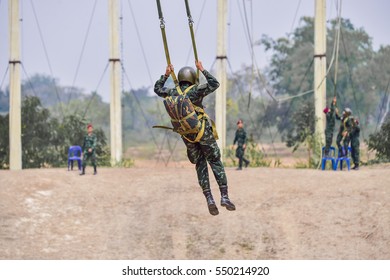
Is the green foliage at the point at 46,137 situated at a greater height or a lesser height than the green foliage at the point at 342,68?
lesser

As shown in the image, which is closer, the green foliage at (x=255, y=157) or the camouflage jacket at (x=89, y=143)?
the camouflage jacket at (x=89, y=143)

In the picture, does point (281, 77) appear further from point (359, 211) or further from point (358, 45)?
point (359, 211)

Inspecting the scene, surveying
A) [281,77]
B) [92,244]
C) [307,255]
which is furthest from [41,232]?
[281,77]

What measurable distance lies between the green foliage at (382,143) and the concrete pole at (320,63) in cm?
335

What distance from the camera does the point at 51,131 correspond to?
3073 centimetres

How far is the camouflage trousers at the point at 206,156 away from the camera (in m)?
9.77

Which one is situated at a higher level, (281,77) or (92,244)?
(281,77)

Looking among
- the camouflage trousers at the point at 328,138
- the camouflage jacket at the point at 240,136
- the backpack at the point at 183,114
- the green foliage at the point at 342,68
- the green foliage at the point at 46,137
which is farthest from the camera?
the green foliage at the point at 342,68

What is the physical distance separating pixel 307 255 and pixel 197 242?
2.80 metres

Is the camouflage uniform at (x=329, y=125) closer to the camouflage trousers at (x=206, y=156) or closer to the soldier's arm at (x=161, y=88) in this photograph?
the camouflage trousers at (x=206, y=156)

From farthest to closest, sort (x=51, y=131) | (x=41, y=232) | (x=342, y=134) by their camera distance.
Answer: (x=51, y=131) → (x=342, y=134) → (x=41, y=232)

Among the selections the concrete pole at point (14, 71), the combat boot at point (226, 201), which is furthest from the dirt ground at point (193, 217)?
the combat boot at point (226, 201)

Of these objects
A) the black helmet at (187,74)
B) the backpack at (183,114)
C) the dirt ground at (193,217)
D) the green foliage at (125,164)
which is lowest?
the dirt ground at (193,217)

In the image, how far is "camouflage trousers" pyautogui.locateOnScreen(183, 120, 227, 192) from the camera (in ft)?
32.1
